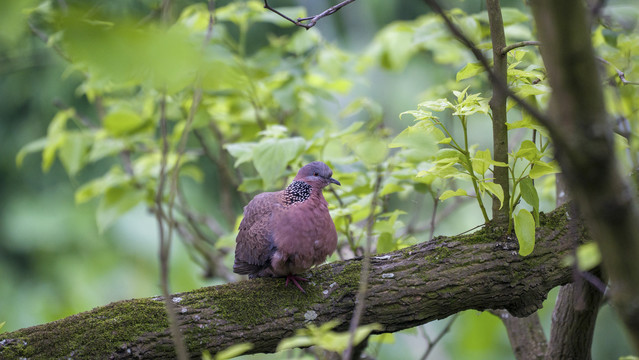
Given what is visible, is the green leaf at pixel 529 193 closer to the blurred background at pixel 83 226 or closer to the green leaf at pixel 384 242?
the green leaf at pixel 384 242

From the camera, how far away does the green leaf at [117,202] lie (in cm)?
270

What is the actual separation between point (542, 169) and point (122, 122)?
2021mm

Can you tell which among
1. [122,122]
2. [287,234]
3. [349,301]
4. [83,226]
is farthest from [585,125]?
[83,226]

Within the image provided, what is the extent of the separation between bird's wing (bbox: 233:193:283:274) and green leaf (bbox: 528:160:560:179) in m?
0.85

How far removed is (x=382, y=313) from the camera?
66.0 inches

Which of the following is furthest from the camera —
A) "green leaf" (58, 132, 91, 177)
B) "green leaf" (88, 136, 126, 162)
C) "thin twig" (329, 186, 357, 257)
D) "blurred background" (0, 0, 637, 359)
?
"blurred background" (0, 0, 637, 359)

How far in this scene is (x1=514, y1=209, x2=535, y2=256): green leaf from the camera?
154cm

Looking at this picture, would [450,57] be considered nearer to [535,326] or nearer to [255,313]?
[535,326]

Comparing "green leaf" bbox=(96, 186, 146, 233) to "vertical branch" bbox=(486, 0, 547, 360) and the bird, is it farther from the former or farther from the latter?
"vertical branch" bbox=(486, 0, 547, 360)

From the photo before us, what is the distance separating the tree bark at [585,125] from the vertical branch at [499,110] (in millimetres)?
952

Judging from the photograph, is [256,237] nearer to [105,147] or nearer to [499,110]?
[499,110]

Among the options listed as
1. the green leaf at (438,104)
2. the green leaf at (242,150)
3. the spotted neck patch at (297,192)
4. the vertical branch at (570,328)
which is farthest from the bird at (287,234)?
the vertical branch at (570,328)

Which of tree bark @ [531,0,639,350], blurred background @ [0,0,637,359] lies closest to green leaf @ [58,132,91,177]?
tree bark @ [531,0,639,350]

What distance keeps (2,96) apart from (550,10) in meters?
7.47
